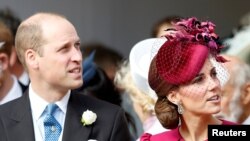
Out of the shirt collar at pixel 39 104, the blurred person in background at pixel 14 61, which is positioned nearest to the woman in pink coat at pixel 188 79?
the shirt collar at pixel 39 104

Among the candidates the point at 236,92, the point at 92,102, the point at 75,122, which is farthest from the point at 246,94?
the point at 75,122

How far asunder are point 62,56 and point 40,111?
0.85 ft

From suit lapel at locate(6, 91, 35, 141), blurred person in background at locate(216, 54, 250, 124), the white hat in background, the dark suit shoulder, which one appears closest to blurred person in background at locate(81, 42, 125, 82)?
the white hat in background

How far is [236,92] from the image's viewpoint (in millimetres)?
3750

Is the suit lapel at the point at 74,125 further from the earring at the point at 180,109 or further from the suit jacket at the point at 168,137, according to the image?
the earring at the point at 180,109

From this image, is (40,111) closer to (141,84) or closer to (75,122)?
(75,122)

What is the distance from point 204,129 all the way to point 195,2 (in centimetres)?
347

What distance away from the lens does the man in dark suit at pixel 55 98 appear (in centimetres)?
318

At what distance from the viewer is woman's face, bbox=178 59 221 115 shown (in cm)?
282

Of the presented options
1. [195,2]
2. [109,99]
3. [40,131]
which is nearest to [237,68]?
[109,99]

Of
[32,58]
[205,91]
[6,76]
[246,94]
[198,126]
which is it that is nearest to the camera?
[205,91]

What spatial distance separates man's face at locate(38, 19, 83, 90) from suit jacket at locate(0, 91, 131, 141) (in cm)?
14

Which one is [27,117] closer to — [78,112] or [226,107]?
[78,112]

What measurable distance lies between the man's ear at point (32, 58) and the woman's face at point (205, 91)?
0.74 m
